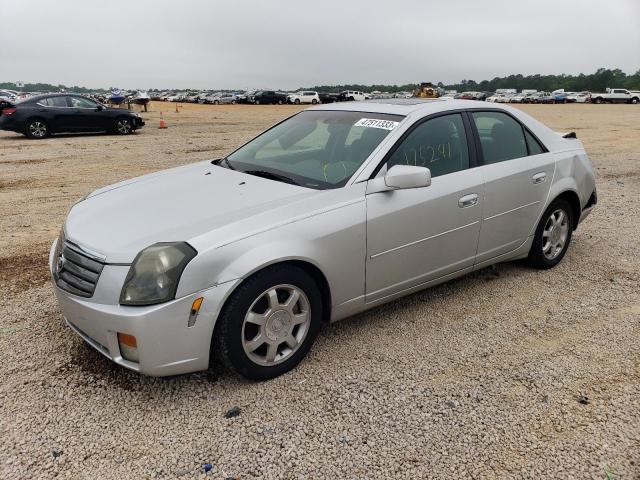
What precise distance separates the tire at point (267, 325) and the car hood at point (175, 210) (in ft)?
1.04

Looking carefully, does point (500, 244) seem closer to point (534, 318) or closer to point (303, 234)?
point (534, 318)

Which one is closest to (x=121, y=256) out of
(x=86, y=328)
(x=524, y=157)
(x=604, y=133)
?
(x=86, y=328)

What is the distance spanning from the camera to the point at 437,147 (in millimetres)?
3748

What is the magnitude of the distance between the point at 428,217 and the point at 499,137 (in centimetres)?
122

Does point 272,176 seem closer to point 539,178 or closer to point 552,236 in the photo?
point 539,178

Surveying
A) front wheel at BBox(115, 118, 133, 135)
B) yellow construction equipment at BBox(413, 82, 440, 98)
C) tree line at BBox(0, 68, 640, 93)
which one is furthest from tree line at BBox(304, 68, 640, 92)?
front wheel at BBox(115, 118, 133, 135)

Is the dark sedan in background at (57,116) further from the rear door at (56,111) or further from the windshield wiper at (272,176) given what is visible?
the windshield wiper at (272,176)

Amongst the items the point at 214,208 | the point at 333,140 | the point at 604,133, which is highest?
the point at 333,140

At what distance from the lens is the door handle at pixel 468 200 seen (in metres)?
3.72

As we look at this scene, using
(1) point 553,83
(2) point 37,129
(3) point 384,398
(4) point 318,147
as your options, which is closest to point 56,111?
(2) point 37,129

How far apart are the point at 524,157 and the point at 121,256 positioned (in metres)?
3.28

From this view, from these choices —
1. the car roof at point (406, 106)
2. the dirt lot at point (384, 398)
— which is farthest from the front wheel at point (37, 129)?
the car roof at point (406, 106)

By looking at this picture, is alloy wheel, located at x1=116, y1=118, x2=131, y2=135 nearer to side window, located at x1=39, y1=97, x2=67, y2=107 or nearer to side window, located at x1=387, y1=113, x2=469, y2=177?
side window, located at x1=39, y1=97, x2=67, y2=107

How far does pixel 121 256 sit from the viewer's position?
2.71 meters
